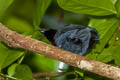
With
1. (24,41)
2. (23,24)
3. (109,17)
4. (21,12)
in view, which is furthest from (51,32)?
(21,12)

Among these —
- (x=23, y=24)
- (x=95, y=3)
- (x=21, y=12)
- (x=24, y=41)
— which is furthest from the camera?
(x=21, y=12)

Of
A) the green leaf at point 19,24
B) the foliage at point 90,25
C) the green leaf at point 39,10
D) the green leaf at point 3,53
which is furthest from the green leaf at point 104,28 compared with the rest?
the green leaf at point 19,24

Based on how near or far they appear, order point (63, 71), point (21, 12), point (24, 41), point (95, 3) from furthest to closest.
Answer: point (21, 12) < point (63, 71) < point (95, 3) < point (24, 41)

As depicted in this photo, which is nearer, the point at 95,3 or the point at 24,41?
the point at 24,41

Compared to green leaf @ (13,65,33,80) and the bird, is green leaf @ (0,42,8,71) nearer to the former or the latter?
green leaf @ (13,65,33,80)

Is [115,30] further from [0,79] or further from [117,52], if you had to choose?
[0,79]

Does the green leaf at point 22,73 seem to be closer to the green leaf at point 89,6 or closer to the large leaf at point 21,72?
the large leaf at point 21,72

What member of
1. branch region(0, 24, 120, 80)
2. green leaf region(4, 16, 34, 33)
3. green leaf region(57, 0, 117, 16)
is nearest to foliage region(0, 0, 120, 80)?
green leaf region(57, 0, 117, 16)
